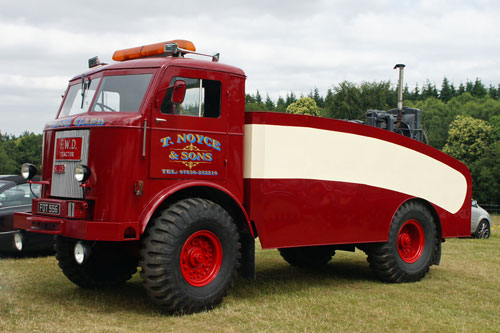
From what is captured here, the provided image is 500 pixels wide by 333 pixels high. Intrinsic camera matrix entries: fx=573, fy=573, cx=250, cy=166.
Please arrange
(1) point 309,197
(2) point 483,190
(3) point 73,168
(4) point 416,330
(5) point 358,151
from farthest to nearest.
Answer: (2) point 483,190
(5) point 358,151
(1) point 309,197
(3) point 73,168
(4) point 416,330

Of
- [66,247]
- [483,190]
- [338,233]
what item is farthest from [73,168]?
[483,190]

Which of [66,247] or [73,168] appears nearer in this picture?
[73,168]

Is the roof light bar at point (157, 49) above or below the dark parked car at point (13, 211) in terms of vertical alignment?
above

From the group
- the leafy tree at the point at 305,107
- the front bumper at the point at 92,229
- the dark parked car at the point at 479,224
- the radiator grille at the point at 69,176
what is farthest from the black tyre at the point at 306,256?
the leafy tree at the point at 305,107

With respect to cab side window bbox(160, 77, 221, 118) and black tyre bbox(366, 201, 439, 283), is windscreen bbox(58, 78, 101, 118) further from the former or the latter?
black tyre bbox(366, 201, 439, 283)

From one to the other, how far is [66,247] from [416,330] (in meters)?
4.91

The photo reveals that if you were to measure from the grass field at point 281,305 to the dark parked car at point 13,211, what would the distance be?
474mm

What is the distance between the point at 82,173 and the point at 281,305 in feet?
10.3

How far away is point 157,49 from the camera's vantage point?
312 inches

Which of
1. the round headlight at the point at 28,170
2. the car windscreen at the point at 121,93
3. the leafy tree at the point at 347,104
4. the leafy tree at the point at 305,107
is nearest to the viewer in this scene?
the car windscreen at the point at 121,93

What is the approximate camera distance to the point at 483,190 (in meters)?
61.9

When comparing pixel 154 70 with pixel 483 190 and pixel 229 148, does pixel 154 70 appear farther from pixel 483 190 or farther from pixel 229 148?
pixel 483 190

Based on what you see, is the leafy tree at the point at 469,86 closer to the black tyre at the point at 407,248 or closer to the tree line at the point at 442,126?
the tree line at the point at 442,126

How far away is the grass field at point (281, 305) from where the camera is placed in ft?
21.9
